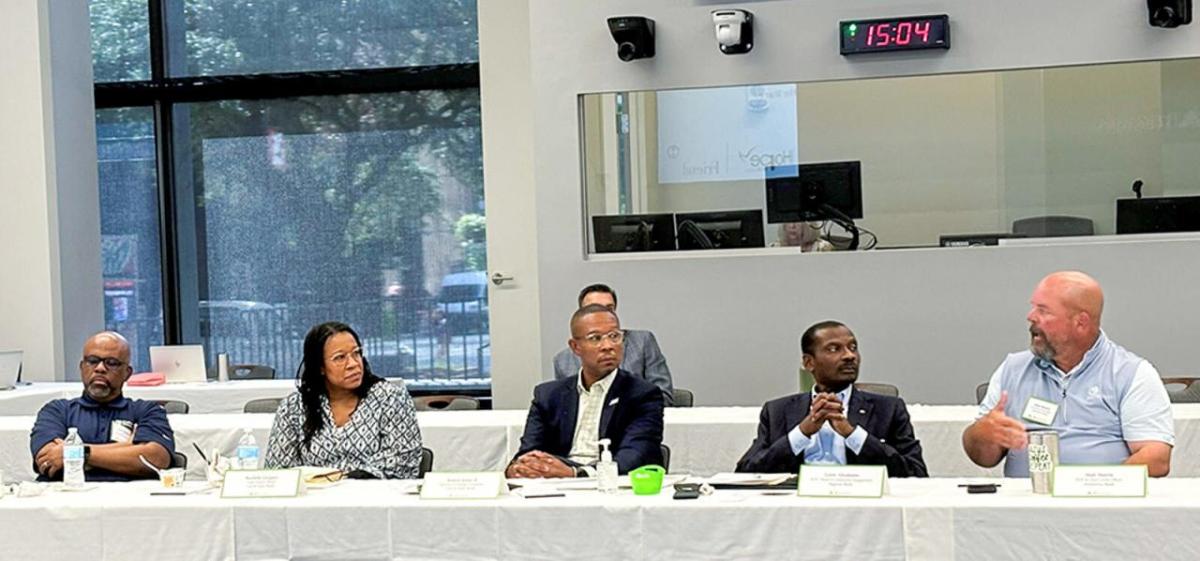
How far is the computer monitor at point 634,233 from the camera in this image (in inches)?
316

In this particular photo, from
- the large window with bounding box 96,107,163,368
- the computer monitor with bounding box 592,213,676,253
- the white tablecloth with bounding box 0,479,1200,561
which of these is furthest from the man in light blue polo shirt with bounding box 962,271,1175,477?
the large window with bounding box 96,107,163,368

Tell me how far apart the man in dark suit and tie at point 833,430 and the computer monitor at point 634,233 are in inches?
134

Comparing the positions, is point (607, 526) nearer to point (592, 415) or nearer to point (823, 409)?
point (823, 409)

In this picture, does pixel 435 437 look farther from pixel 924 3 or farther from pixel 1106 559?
pixel 924 3

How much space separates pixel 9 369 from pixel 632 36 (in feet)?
13.2

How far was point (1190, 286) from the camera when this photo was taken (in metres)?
7.45

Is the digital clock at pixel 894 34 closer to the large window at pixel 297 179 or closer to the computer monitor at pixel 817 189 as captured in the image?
the computer monitor at pixel 817 189

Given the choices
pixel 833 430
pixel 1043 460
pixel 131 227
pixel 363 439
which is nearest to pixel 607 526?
pixel 833 430

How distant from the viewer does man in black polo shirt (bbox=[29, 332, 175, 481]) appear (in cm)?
507

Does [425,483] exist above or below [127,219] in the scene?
below

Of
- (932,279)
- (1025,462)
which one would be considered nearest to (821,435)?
(1025,462)

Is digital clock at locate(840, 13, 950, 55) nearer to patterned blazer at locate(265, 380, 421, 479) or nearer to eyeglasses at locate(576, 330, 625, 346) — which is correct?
eyeglasses at locate(576, 330, 625, 346)

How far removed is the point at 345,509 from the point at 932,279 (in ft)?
→ 14.7

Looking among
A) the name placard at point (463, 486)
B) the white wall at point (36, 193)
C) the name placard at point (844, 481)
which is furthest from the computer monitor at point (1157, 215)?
the white wall at point (36, 193)
